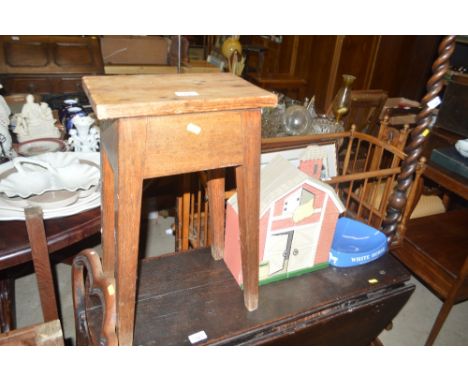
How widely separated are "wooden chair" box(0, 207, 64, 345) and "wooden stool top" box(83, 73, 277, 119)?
37 centimetres

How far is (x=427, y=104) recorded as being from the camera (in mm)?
1180

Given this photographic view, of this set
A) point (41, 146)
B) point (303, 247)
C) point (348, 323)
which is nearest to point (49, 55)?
point (41, 146)

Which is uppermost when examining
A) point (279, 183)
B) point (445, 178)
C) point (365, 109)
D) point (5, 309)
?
point (279, 183)

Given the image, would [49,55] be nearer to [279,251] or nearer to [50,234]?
[50,234]

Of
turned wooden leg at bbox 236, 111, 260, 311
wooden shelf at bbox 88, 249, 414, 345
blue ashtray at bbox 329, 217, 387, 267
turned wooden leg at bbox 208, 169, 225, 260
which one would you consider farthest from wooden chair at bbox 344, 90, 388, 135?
turned wooden leg at bbox 236, 111, 260, 311

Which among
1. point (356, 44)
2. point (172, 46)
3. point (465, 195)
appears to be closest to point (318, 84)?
point (356, 44)

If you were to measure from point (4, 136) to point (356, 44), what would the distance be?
3.57 metres

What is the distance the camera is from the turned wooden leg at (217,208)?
1023mm

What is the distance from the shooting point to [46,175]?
1034 mm

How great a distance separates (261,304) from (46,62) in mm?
2207

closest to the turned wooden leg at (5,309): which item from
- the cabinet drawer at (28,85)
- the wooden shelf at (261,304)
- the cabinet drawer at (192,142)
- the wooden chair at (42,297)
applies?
the wooden chair at (42,297)

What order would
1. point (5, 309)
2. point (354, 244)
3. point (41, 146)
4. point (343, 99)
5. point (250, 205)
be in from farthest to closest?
1. point (343, 99)
2. point (5, 309)
3. point (41, 146)
4. point (354, 244)
5. point (250, 205)

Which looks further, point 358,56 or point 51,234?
point 358,56

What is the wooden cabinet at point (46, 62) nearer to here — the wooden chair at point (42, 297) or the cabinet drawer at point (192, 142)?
the wooden chair at point (42, 297)
